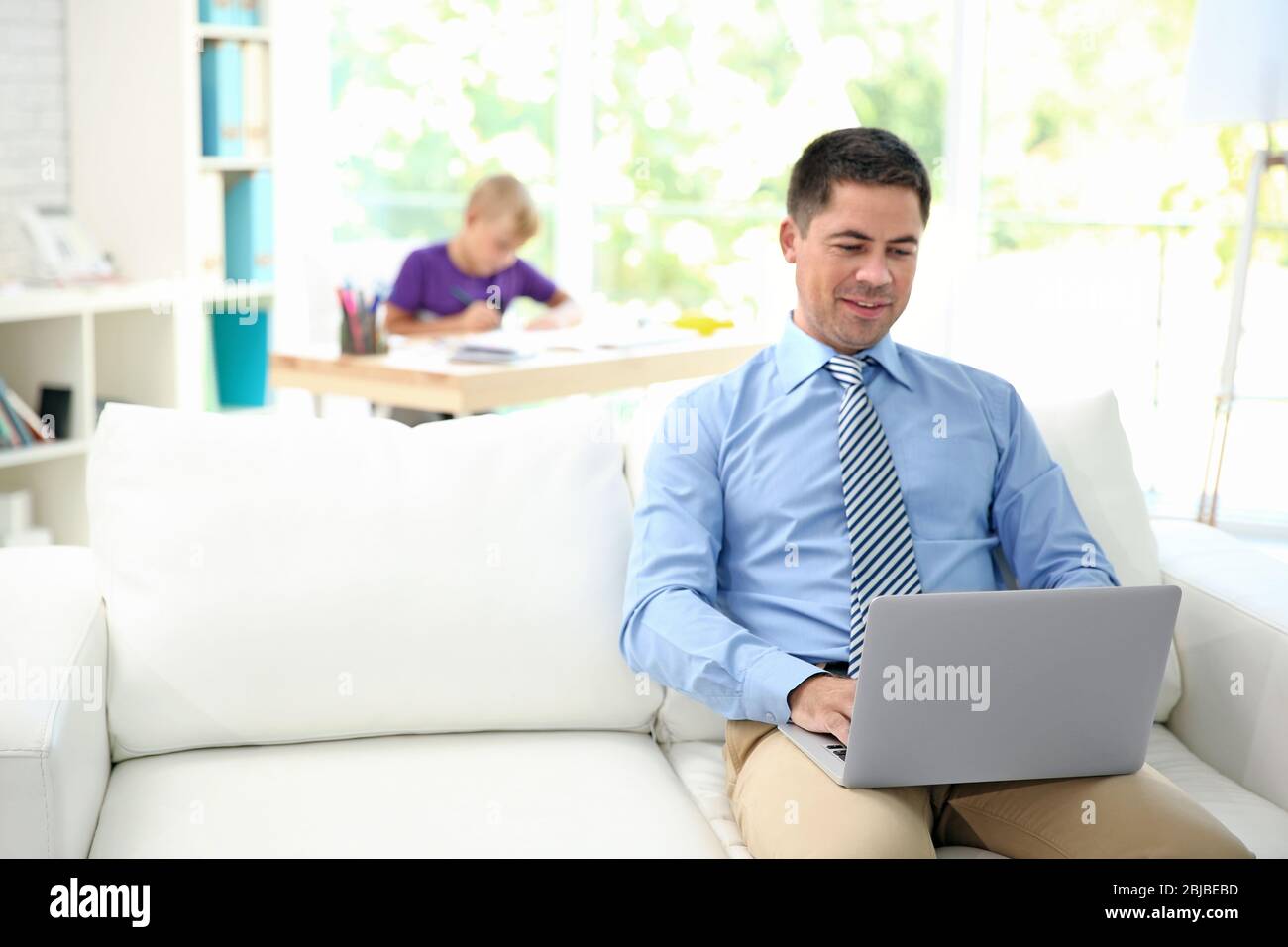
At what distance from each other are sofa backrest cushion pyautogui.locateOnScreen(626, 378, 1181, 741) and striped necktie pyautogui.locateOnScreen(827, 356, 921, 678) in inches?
9.0

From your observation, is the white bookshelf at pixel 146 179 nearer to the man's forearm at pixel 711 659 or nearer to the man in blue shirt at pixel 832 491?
the man in blue shirt at pixel 832 491

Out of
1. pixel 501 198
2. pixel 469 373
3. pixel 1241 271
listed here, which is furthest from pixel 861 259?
pixel 501 198

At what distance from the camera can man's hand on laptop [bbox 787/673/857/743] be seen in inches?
61.7

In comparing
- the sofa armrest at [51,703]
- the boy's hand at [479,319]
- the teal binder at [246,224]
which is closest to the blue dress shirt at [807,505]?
the sofa armrest at [51,703]

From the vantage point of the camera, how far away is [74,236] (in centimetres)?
423

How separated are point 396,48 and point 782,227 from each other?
4100 mm

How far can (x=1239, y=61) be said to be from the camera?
136 inches

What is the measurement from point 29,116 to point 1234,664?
12.3 ft

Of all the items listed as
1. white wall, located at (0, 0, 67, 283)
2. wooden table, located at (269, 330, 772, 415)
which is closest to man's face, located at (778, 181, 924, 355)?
wooden table, located at (269, 330, 772, 415)

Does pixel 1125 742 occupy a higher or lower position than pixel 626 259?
lower

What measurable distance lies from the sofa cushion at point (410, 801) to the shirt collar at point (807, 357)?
54cm
